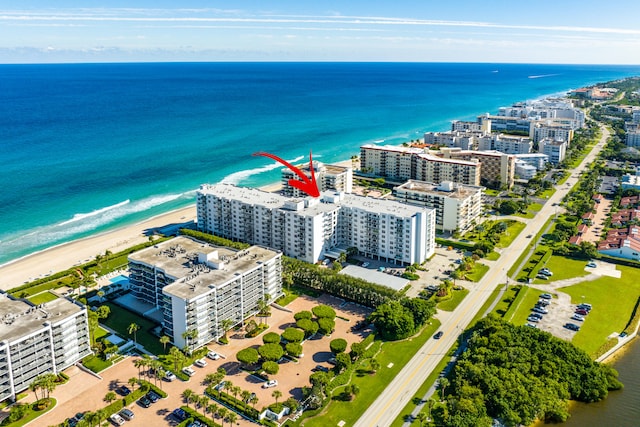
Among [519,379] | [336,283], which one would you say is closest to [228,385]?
[336,283]

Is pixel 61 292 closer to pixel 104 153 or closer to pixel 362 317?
pixel 362 317

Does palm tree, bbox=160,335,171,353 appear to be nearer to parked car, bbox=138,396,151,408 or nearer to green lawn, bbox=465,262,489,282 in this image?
parked car, bbox=138,396,151,408

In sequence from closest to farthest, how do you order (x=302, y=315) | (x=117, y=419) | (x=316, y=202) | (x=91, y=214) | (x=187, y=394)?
(x=117, y=419) → (x=187, y=394) → (x=302, y=315) → (x=316, y=202) → (x=91, y=214)

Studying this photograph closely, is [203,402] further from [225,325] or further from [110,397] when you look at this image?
[225,325]

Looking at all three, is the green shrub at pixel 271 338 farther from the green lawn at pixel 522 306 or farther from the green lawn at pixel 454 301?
the green lawn at pixel 522 306

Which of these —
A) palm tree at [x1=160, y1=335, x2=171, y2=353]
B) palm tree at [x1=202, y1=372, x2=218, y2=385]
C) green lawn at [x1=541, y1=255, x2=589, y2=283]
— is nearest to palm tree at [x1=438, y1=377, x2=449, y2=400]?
palm tree at [x1=202, y1=372, x2=218, y2=385]

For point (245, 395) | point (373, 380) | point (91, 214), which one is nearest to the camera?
point (245, 395)

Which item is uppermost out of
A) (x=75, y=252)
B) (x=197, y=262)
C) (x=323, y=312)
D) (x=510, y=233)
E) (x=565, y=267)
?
Answer: (x=197, y=262)

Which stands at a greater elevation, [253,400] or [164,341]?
[164,341]
